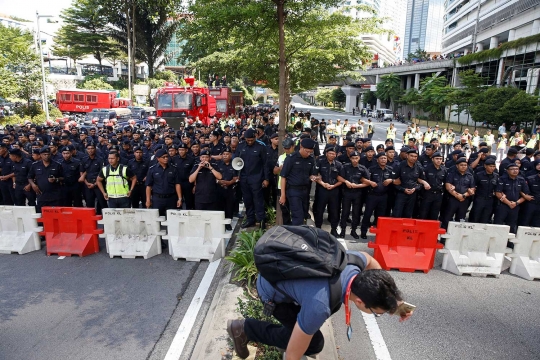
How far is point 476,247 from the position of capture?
5.79 meters

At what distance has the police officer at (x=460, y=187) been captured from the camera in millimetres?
6883

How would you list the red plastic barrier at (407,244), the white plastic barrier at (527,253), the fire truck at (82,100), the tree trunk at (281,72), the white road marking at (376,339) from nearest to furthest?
the white road marking at (376,339), the white plastic barrier at (527,253), the red plastic barrier at (407,244), the tree trunk at (281,72), the fire truck at (82,100)

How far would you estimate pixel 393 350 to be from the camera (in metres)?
3.98

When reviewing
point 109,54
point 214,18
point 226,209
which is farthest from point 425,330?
point 109,54

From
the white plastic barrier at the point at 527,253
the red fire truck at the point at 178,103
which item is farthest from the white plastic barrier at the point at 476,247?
the red fire truck at the point at 178,103

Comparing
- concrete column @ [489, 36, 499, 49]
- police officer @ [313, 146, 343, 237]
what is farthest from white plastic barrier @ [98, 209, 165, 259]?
concrete column @ [489, 36, 499, 49]

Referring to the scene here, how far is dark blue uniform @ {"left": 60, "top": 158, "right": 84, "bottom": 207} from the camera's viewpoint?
7523 mm

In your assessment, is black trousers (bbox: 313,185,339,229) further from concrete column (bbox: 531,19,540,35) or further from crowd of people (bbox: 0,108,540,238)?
concrete column (bbox: 531,19,540,35)

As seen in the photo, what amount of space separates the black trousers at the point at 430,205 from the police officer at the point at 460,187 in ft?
0.68

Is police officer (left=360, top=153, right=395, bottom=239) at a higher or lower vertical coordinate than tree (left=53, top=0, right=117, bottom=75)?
lower

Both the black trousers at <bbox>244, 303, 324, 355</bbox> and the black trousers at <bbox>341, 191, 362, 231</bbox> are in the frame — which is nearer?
the black trousers at <bbox>244, 303, 324, 355</bbox>

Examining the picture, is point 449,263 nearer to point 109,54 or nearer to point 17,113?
point 17,113

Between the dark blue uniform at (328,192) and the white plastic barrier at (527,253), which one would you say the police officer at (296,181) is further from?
the white plastic barrier at (527,253)

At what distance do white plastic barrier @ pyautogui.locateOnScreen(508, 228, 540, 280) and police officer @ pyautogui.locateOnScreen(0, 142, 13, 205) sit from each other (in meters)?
9.26
